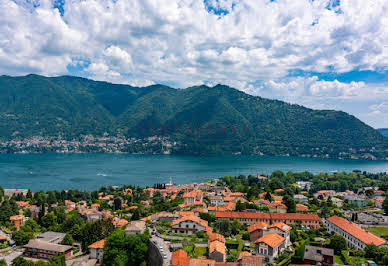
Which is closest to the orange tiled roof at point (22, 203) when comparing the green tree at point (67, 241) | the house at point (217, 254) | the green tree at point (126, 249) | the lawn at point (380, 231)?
the green tree at point (67, 241)

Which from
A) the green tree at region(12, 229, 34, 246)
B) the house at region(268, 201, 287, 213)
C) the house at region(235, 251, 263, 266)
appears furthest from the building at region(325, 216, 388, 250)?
the green tree at region(12, 229, 34, 246)

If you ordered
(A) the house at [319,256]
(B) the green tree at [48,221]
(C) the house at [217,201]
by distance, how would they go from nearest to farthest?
(A) the house at [319,256], (B) the green tree at [48,221], (C) the house at [217,201]

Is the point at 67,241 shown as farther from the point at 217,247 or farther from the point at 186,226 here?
the point at 217,247

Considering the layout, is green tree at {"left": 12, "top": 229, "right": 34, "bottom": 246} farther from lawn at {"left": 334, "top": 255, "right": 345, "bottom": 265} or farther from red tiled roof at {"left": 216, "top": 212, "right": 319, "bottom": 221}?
lawn at {"left": 334, "top": 255, "right": 345, "bottom": 265}

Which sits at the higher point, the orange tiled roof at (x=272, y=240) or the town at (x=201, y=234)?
the orange tiled roof at (x=272, y=240)

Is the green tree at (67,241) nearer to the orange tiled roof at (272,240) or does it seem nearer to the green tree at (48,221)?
the green tree at (48,221)
